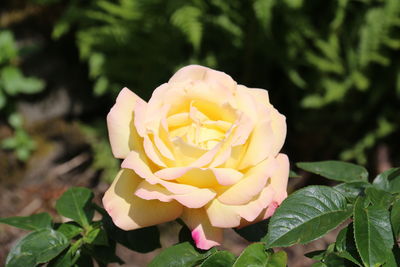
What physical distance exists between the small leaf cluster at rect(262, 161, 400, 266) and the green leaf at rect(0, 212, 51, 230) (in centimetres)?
35

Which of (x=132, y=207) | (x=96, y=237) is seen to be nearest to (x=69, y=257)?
(x=96, y=237)

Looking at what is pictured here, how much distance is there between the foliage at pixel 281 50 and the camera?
2266 mm

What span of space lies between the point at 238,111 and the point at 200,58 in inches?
75.1

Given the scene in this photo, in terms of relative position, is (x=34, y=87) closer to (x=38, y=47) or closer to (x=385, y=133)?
(x=38, y=47)

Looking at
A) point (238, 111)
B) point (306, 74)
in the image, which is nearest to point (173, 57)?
point (306, 74)

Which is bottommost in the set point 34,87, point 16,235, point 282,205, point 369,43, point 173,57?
point 16,235

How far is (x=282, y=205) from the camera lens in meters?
0.64

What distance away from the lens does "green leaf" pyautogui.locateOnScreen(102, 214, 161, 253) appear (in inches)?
29.8

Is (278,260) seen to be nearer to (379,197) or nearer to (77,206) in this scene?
(379,197)

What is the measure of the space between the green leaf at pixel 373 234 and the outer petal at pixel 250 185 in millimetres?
110

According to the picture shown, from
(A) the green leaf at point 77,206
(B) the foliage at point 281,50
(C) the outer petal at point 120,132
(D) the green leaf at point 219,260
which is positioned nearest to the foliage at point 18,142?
(B) the foliage at point 281,50

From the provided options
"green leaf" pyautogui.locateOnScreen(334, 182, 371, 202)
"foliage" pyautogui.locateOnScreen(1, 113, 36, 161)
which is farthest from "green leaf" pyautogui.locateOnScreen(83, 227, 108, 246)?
"foliage" pyautogui.locateOnScreen(1, 113, 36, 161)

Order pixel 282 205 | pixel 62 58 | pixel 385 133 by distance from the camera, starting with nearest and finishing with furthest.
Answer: pixel 282 205 → pixel 385 133 → pixel 62 58

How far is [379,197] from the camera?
0.66 metres
